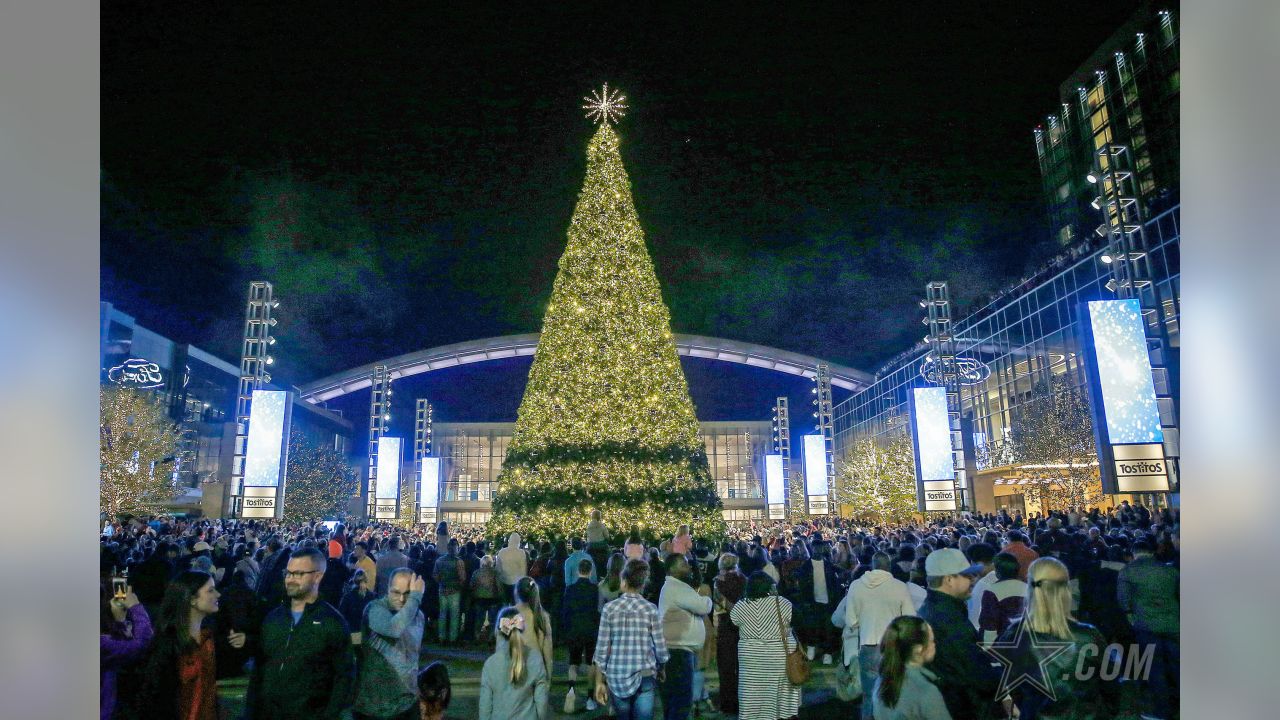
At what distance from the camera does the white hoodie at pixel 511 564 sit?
11.0 meters

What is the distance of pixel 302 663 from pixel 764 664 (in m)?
3.26

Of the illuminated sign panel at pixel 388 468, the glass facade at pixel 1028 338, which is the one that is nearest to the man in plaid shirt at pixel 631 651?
the glass facade at pixel 1028 338

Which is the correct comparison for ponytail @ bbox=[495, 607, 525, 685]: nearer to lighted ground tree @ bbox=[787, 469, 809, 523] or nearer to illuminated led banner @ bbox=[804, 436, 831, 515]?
Result: illuminated led banner @ bbox=[804, 436, 831, 515]

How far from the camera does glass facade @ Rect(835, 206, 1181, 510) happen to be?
30.4 metres

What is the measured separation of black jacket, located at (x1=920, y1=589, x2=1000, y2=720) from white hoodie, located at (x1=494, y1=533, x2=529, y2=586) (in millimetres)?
7009

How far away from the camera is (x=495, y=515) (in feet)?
53.1

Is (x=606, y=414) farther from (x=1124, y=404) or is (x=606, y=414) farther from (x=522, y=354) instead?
(x=522, y=354)

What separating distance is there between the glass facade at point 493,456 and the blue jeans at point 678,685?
66.5 meters

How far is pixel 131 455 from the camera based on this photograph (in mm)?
30703

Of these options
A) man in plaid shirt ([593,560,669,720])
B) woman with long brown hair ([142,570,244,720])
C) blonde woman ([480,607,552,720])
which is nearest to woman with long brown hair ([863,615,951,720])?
man in plaid shirt ([593,560,669,720])

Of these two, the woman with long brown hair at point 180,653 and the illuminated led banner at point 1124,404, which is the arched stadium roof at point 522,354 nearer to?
the illuminated led banner at point 1124,404

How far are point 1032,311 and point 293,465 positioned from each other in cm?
4278
